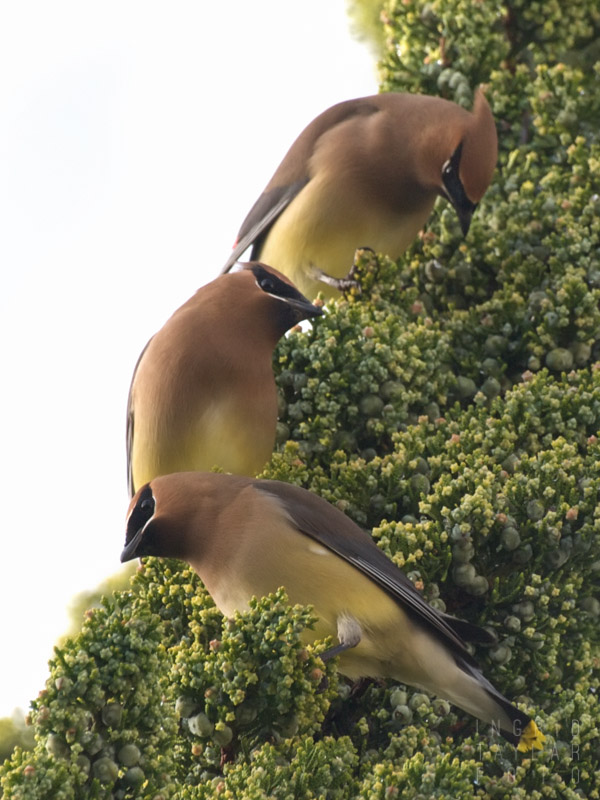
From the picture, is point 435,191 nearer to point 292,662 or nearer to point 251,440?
point 251,440

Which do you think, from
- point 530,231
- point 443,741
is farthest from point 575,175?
point 443,741

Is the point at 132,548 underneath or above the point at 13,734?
above

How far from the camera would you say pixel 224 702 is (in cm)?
304

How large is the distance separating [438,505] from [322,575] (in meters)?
0.59

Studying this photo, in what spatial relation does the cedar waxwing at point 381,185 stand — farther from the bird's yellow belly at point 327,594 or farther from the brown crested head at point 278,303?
the bird's yellow belly at point 327,594

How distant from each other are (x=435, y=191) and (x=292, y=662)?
2.65 m

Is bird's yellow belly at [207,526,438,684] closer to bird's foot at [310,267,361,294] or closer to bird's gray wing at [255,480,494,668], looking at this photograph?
bird's gray wing at [255,480,494,668]

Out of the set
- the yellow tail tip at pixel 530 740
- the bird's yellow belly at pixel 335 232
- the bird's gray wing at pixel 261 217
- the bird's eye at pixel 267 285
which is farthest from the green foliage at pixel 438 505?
the bird's gray wing at pixel 261 217

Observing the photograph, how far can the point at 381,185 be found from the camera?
202 inches

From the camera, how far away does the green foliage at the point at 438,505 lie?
2.96m

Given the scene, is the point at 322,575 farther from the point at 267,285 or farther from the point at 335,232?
the point at 335,232

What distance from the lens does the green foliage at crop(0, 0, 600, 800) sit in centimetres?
296

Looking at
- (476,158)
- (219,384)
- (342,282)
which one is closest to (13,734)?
(219,384)

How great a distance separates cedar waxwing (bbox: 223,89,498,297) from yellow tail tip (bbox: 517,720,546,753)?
2.03 m
